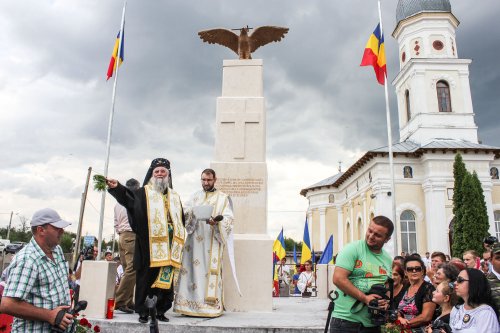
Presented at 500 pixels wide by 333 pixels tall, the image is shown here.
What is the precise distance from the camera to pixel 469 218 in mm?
24906

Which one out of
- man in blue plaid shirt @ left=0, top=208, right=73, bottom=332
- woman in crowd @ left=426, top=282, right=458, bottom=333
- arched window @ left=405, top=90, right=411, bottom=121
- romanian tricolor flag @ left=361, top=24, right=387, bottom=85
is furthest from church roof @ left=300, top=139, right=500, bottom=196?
man in blue plaid shirt @ left=0, top=208, right=73, bottom=332

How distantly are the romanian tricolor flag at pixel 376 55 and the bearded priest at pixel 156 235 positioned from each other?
38.7 ft

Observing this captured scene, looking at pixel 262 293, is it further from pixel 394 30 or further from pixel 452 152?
pixel 394 30

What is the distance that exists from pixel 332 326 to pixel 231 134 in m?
4.99

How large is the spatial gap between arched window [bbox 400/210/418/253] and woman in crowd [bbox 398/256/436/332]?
25.6m

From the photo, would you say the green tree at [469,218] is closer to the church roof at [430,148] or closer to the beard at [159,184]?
the church roof at [430,148]

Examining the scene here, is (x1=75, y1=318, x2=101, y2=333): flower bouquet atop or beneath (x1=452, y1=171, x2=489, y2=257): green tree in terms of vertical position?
beneath

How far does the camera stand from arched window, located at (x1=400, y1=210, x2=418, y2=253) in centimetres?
2812

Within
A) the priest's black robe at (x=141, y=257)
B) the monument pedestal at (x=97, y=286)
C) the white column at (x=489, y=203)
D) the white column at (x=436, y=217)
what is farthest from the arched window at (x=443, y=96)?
the monument pedestal at (x=97, y=286)

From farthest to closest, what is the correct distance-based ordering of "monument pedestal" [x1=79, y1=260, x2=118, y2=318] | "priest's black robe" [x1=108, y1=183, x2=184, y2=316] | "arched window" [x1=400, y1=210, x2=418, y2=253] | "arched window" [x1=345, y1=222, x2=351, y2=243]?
"arched window" [x1=345, y1=222, x2=351, y2=243]
"arched window" [x1=400, y1=210, x2=418, y2=253]
"monument pedestal" [x1=79, y1=260, x2=118, y2=318]
"priest's black robe" [x1=108, y1=183, x2=184, y2=316]

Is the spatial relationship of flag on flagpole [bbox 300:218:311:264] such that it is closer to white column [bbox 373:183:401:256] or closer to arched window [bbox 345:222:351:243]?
white column [bbox 373:183:401:256]

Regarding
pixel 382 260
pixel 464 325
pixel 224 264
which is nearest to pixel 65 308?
pixel 382 260

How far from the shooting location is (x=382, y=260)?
326 centimetres

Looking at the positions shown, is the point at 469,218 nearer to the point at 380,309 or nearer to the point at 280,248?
the point at 280,248
